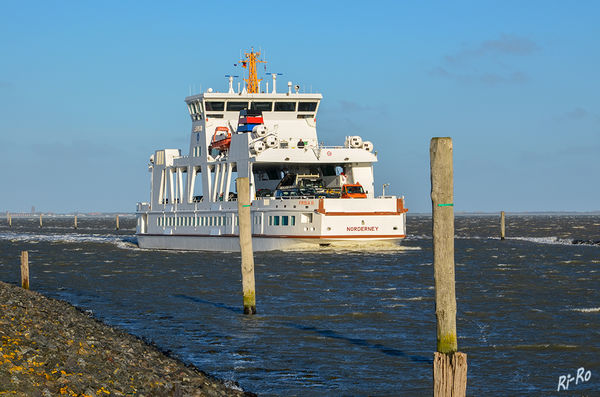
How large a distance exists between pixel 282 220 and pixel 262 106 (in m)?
10.3

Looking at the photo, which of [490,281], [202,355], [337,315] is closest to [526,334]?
[337,315]

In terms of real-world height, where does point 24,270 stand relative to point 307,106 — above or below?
below

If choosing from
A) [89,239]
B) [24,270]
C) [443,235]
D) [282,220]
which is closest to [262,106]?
[282,220]

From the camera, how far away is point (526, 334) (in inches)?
828

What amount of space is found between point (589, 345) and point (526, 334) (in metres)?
1.97

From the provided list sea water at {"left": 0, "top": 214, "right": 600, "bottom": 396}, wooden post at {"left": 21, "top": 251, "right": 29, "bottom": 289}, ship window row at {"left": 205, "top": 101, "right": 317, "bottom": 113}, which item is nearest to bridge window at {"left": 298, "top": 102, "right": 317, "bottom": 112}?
ship window row at {"left": 205, "top": 101, "right": 317, "bottom": 113}

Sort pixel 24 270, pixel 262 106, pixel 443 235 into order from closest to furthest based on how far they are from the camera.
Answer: pixel 443 235 → pixel 24 270 → pixel 262 106

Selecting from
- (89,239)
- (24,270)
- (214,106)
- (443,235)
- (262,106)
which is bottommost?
(89,239)

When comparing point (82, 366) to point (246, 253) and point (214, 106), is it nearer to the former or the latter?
point (246, 253)

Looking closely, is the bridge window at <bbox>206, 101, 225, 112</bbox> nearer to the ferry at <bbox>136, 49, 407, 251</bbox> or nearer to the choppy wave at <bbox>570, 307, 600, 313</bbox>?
the ferry at <bbox>136, 49, 407, 251</bbox>

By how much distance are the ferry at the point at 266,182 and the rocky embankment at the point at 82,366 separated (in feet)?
90.3

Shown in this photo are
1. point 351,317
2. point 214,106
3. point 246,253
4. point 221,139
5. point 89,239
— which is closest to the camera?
point 351,317

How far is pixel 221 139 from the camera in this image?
54750 millimetres

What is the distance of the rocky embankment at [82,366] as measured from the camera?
1204 cm
